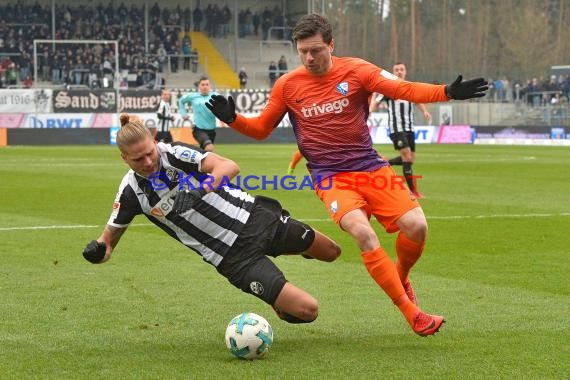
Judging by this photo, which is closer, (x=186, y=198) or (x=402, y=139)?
(x=186, y=198)

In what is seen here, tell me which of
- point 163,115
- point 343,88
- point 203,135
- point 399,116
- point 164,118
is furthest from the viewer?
point 164,118

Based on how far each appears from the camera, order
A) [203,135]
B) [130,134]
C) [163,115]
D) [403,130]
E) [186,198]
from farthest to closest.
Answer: [163,115], [203,135], [403,130], [130,134], [186,198]

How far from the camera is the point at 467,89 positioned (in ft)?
23.2

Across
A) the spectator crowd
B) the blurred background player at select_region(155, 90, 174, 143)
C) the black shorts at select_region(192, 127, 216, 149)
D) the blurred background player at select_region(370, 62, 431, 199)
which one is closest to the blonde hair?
the blurred background player at select_region(370, 62, 431, 199)

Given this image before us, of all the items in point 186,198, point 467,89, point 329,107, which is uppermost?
point 467,89

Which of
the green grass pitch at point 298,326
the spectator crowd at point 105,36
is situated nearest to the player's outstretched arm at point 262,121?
the green grass pitch at point 298,326

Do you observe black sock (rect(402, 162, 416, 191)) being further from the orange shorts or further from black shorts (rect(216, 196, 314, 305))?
black shorts (rect(216, 196, 314, 305))

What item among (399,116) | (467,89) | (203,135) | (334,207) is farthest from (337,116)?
(203,135)

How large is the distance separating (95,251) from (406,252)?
7.49ft

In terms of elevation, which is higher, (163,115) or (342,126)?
(342,126)

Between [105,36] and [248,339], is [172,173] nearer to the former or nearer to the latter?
[248,339]

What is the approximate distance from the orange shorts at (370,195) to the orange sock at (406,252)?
118 millimetres

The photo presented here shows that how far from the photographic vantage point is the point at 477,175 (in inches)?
941

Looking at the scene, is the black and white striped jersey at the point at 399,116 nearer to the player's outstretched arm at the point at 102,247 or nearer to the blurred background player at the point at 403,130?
the blurred background player at the point at 403,130
